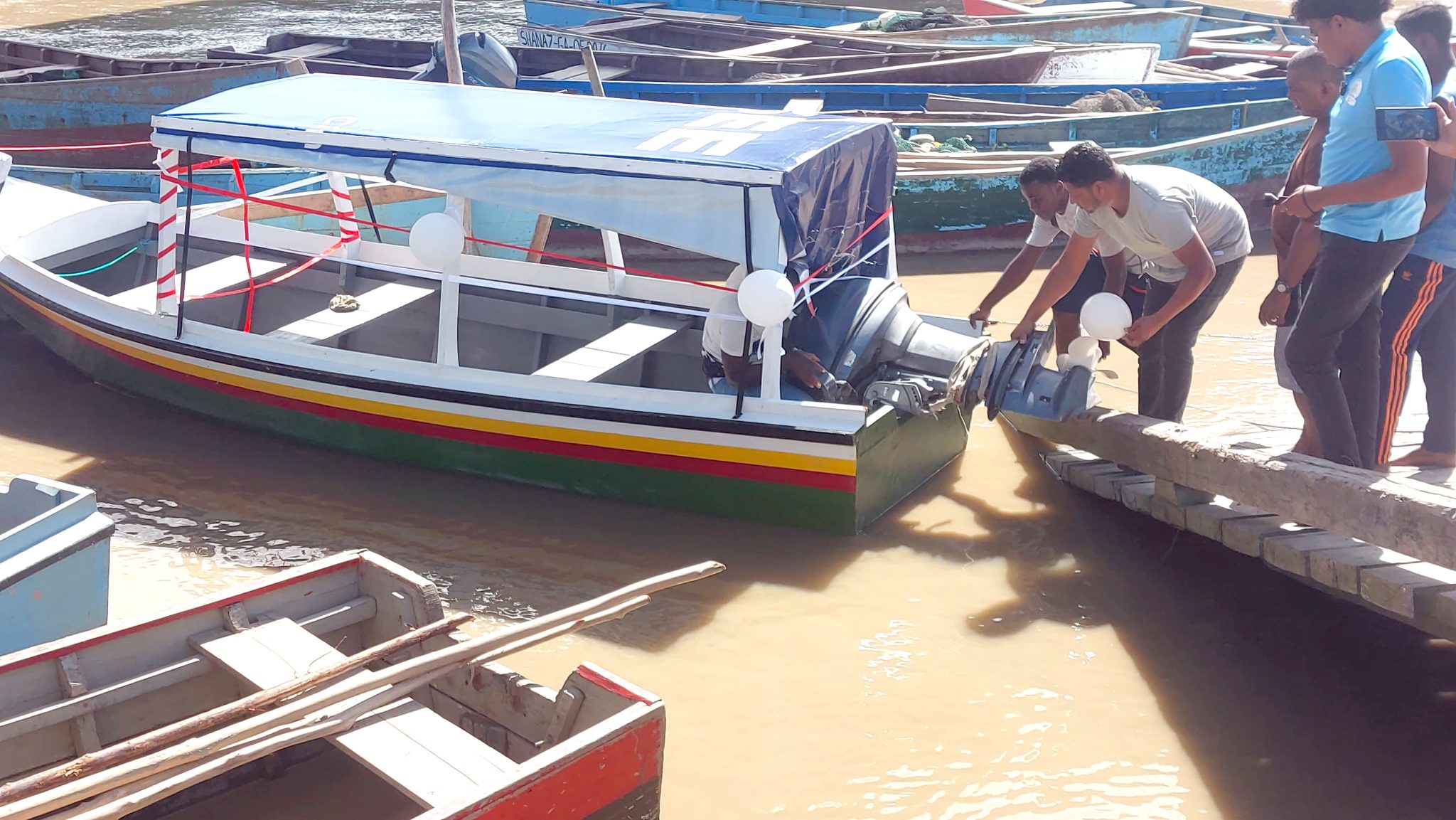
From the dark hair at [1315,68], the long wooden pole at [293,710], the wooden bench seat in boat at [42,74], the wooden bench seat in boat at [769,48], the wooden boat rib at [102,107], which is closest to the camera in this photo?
the long wooden pole at [293,710]

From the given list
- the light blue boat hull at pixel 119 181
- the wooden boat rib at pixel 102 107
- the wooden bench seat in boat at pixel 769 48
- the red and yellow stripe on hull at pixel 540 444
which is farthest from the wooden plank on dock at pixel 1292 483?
the wooden bench seat in boat at pixel 769 48

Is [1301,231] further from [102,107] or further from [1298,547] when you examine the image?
[102,107]

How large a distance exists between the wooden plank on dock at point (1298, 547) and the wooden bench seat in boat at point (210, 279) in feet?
18.6

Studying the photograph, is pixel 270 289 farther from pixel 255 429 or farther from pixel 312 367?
pixel 312 367

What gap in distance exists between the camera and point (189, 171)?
5750 millimetres

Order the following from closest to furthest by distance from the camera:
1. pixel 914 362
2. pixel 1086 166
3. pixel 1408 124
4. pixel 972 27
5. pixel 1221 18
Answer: pixel 1408 124, pixel 1086 166, pixel 914 362, pixel 972 27, pixel 1221 18

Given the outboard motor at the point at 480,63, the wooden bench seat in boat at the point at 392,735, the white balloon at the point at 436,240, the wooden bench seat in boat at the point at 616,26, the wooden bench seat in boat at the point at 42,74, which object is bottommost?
the wooden bench seat in boat at the point at 392,735

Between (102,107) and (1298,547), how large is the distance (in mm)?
10012

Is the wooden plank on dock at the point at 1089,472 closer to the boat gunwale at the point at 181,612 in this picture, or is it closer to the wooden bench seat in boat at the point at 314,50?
the boat gunwale at the point at 181,612

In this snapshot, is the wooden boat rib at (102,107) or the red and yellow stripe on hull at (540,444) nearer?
the red and yellow stripe on hull at (540,444)

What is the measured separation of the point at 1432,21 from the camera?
4613 millimetres

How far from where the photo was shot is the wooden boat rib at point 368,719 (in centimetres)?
307

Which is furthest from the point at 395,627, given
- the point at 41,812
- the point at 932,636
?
the point at 932,636

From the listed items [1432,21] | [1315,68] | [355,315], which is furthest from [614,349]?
[1432,21]
